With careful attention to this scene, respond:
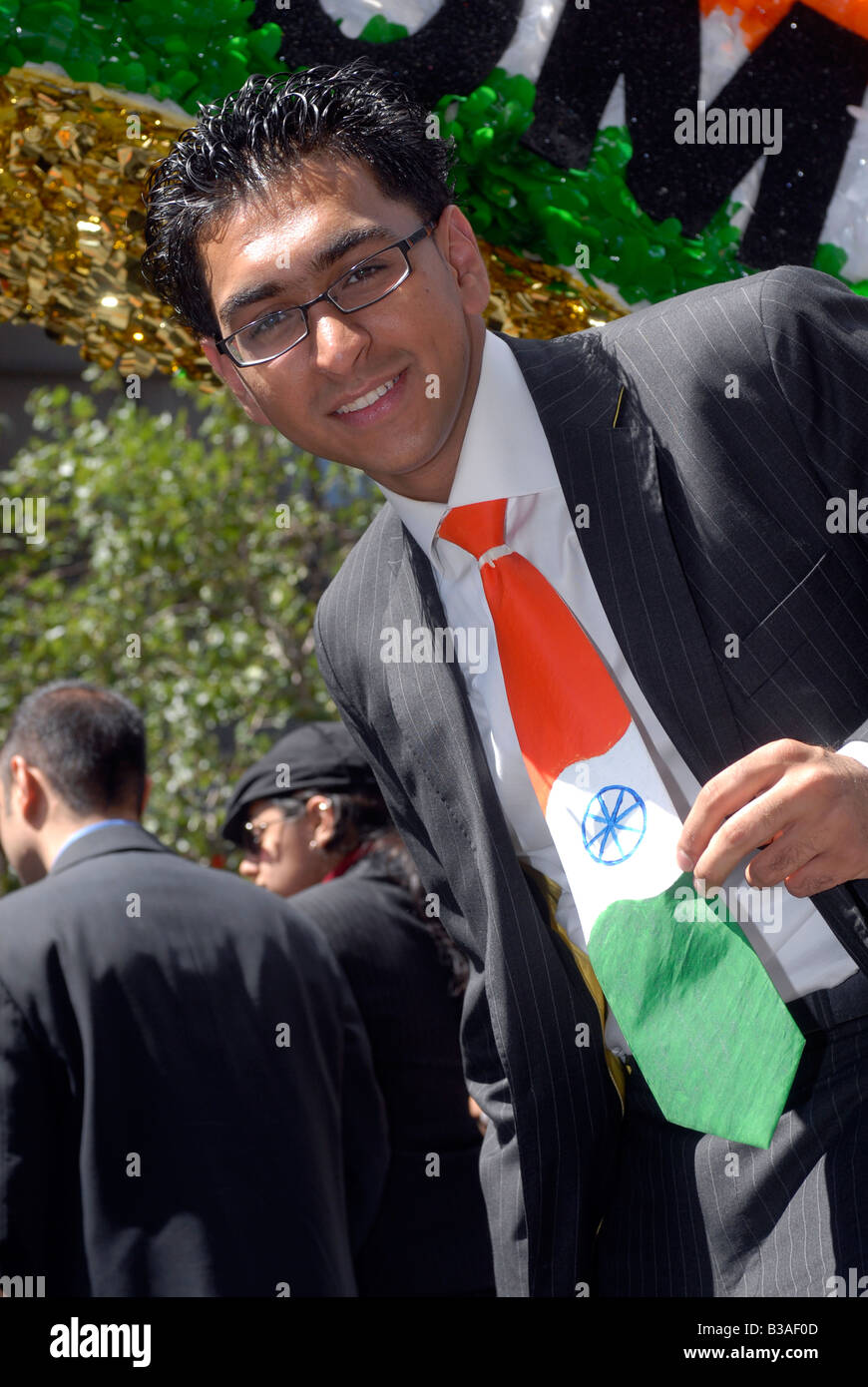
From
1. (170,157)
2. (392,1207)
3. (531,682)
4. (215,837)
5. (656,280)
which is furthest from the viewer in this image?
(215,837)

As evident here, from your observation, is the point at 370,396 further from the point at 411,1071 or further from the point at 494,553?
the point at 411,1071

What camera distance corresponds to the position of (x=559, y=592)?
5.30 feet

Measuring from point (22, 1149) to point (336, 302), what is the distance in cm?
171

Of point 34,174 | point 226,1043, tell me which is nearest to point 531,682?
point 34,174

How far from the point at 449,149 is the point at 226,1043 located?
68.8 inches

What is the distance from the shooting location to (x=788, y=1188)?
146 centimetres

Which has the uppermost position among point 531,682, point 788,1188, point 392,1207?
point 531,682

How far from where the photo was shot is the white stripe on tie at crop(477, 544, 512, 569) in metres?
1.62

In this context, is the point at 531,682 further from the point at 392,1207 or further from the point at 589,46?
the point at 392,1207

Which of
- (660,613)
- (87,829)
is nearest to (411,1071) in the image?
(87,829)

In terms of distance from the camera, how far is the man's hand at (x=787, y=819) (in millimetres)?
1244

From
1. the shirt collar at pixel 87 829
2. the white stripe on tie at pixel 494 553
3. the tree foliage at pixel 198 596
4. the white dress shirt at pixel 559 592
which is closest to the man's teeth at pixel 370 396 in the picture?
the white dress shirt at pixel 559 592

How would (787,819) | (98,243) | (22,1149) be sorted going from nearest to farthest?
(787,819) → (98,243) → (22,1149)

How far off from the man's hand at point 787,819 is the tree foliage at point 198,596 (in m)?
4.34
